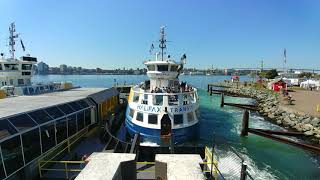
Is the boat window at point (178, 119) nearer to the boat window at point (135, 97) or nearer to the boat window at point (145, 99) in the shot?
the boat window at point (145, 99)

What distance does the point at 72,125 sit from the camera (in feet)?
61.0

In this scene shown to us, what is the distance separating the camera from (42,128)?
47.3 feet

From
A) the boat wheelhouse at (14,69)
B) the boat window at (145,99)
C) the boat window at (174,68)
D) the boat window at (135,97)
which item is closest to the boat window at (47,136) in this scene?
the boat window at (145,99)

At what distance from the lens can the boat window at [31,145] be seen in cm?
1277

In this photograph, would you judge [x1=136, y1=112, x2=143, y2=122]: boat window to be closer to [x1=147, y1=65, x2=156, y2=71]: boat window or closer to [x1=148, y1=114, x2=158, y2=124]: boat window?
[x1=148, y1=114, x2=158, y2=124]: boat window

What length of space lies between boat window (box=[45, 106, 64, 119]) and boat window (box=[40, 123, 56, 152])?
92 centimetres

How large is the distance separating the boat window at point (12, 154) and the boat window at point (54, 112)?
3935 millimetres

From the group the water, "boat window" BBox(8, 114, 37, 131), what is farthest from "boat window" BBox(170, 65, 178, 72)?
"boat window" BBox(8, 114, 37, 131)

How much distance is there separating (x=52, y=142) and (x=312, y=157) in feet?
76.8

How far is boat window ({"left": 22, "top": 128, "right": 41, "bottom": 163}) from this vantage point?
12768 mm

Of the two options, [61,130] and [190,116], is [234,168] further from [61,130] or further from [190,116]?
[61,130]

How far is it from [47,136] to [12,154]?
3.11 m

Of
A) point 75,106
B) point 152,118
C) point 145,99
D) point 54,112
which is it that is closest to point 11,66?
point 75,106

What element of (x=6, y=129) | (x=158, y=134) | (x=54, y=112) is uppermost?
(x=54, y=112)
